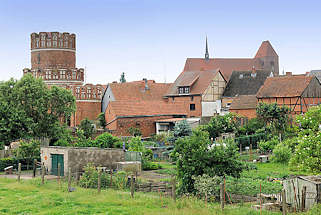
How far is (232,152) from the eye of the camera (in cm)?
1897

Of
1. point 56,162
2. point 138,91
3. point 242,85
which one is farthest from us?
point 138,91

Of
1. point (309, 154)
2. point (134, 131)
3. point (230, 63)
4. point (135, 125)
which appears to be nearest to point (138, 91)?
point (135, 125)

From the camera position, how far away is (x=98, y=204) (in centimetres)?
1644

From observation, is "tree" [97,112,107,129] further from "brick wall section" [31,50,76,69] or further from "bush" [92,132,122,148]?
"bush" [92,132,122,148]

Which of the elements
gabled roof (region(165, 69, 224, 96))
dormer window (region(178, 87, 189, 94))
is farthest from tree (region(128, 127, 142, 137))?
dormer window (region(178, 87, 189, 94))

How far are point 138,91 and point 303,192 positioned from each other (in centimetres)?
4737

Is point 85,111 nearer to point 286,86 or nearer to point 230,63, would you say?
point 286,86

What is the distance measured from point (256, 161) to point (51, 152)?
1461 cm

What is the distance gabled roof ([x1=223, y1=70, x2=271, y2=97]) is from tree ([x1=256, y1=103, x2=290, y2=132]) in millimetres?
15600

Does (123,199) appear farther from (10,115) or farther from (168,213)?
(10,115)

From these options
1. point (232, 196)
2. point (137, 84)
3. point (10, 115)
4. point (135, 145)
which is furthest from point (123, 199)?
point (137, 84)

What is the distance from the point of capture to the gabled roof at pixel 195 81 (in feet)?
189

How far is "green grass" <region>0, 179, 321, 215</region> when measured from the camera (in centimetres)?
1456

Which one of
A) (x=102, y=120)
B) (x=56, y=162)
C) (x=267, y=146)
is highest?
(x=102, y=120)
